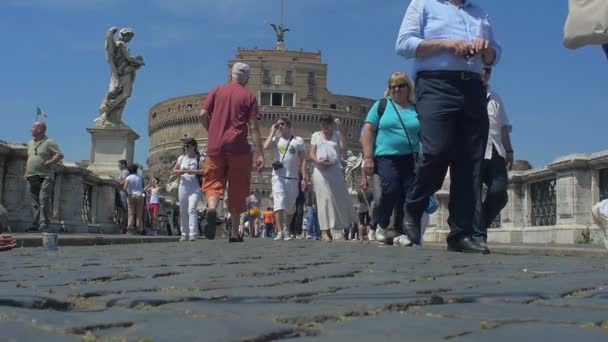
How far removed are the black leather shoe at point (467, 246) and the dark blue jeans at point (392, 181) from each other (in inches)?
44.4

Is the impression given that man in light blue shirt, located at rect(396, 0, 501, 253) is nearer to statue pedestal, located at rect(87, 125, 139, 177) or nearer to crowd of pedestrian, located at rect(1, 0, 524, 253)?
crowd of pedestrian, located at rect(1, 0, 524, 253)

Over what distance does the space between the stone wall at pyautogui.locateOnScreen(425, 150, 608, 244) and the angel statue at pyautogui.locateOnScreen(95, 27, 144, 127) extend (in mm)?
7245

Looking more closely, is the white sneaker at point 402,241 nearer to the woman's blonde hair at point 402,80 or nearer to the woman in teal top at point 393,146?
the woman in teal top at point 393,146

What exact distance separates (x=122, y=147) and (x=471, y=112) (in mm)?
11646

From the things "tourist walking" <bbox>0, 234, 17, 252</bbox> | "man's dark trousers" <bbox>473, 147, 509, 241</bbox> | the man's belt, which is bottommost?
"tourist walking" <bbox>0, 234, 17, 252</bbox>

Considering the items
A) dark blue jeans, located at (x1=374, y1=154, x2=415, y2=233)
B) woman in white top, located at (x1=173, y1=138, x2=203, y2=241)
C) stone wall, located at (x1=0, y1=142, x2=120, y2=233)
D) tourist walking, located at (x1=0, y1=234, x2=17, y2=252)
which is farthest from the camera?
stone wall, located at (x1=0, y1=142, x2=120, y2=233)

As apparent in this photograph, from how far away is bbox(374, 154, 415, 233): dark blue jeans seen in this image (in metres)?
6.44

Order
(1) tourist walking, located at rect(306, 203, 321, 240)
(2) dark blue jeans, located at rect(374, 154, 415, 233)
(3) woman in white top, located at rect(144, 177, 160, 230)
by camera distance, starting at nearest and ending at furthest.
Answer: (2) dark blue jeans, located at rect(374, 154, 415, 233)
(1) tourist walking, located at rect(306, 203, 321, 240)
(3) woman in white top, located at rect(144, 177, 160, 230)

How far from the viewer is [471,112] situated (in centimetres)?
498

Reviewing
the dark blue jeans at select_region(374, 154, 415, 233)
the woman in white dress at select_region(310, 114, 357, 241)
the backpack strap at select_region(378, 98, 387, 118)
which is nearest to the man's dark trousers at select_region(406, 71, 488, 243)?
the dark blue jeans at select_region(374, 154, 415, 233)

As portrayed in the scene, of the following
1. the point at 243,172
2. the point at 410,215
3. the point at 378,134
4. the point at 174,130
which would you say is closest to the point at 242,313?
the point at 410,215

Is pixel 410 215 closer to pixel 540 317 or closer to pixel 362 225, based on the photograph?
pixel 540 317

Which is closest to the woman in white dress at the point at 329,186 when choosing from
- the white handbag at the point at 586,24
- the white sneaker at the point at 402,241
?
the white sneaker at the point at 402,241

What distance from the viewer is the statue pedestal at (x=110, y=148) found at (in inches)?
614
